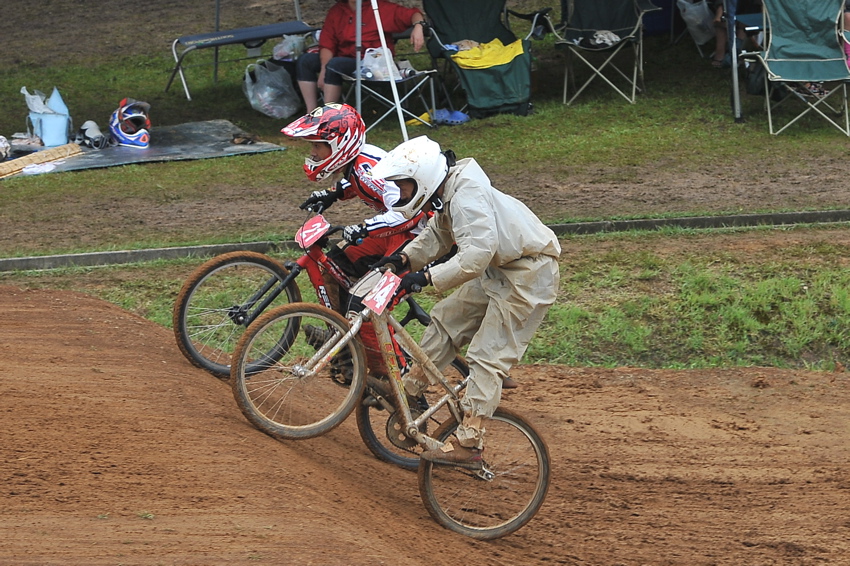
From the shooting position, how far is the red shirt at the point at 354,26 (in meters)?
13.2

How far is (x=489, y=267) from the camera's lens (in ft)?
16.6

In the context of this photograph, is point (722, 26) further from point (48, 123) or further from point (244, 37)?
point (48, 123)

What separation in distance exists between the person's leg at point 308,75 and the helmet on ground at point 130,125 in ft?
7.05

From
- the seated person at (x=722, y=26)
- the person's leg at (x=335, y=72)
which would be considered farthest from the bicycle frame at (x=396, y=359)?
the seated person at (x=722, y=26)

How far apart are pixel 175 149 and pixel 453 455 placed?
9266mm

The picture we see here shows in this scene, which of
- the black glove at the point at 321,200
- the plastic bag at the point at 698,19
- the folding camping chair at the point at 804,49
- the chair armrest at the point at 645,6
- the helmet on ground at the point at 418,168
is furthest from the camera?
the plastic bag at the point at 698,19

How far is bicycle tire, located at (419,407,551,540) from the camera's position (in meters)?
4.98

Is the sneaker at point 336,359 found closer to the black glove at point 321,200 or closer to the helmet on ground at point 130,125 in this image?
the black glove at point 321,200

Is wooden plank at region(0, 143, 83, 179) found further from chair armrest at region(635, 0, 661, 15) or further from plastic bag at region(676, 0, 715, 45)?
plastic bag at region(676, 0, 715, 45)

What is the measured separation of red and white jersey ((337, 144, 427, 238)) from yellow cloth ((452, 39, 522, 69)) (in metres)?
8.06

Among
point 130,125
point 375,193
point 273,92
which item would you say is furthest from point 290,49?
point 375,193

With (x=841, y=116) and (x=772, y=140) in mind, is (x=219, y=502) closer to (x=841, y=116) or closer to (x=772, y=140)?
(x=772, y=140)

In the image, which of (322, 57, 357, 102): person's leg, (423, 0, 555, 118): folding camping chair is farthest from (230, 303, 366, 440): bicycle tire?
(423, 0, 555, 118): folding camping chair

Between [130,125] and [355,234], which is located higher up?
[355,234]
